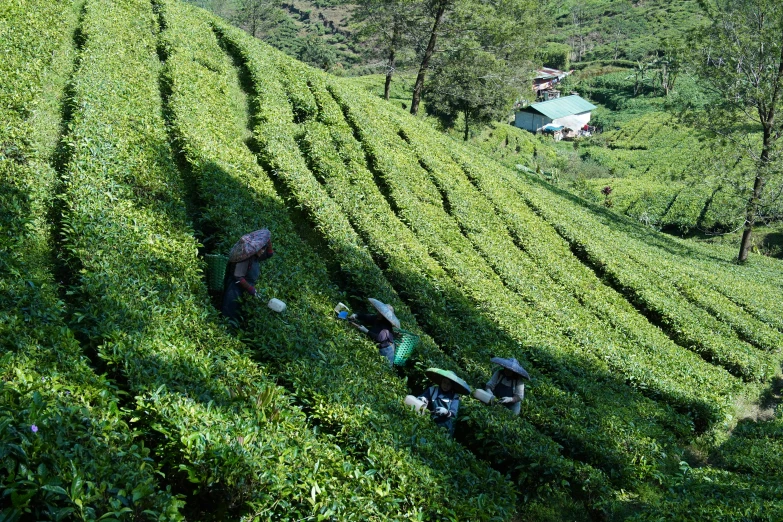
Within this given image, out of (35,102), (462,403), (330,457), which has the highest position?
(35,102)

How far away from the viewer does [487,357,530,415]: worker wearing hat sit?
10.2 meters

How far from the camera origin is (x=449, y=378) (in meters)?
9.30

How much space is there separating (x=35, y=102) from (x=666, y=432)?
13.9 metres

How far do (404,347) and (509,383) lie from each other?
192 centimetres

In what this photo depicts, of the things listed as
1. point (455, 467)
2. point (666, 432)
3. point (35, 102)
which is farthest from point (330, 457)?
point (35, 102)

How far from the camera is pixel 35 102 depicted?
38.2 ft

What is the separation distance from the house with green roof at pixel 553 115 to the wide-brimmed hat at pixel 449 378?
69778 mm

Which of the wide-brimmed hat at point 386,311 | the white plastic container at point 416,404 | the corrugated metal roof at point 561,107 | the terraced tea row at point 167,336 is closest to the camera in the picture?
the terraced tea row at point 167,336

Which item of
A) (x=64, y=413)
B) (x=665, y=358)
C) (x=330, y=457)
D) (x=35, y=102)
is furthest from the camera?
(x=665, y=358)

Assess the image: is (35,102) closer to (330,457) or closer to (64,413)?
(64,413)

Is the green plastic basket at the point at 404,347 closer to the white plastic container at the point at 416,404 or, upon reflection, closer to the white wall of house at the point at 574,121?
the white plastic container at the point at 416,404

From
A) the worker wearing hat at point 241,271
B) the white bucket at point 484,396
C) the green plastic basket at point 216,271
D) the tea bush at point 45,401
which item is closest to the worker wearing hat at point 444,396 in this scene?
the white bucket at point 484,396

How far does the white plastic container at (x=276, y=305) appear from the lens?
9.40 m

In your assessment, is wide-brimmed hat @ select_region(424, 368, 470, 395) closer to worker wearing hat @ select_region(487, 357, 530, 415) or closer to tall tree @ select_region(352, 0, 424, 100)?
worker wearing hat @ select_region(487, 357, 530, 415)
